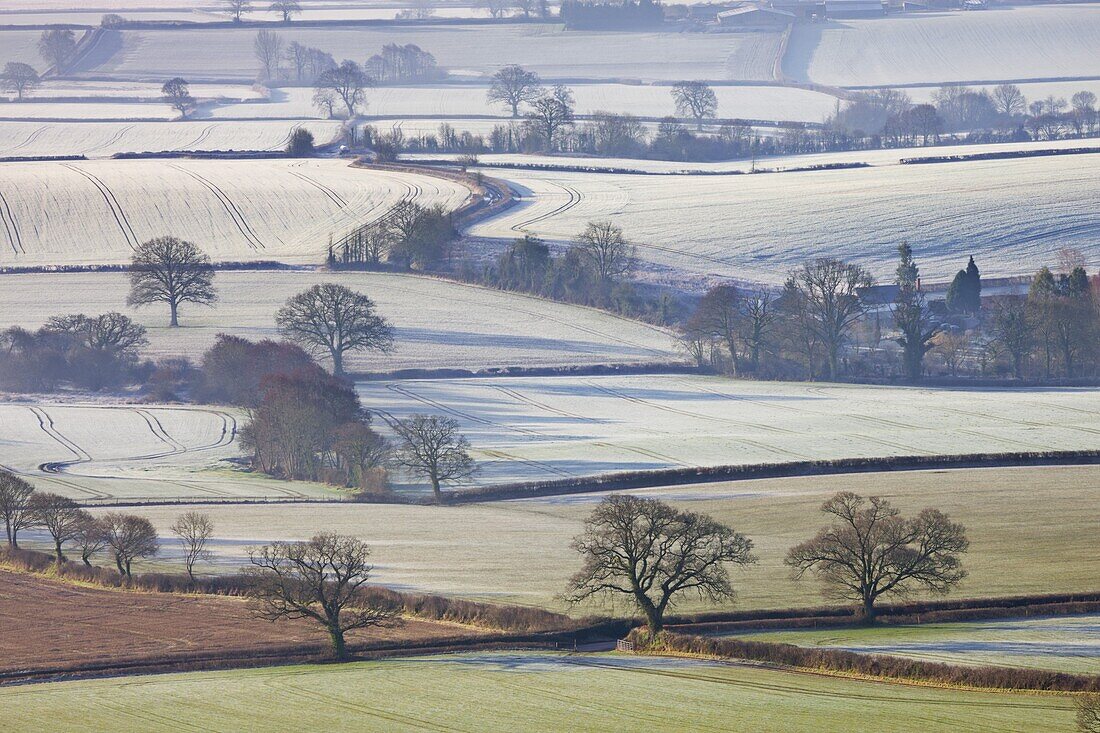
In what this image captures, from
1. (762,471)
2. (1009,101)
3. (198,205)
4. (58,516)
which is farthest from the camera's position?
(1009,101)

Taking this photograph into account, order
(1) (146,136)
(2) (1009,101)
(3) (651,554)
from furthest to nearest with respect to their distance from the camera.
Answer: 1. (2) (1009,101)
2. (1) (146,136)
3. (3) (651,554)

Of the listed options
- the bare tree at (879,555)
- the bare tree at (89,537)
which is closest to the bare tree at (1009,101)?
the bare tree at (879,555)

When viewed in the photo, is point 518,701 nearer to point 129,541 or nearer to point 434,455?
point 129,541

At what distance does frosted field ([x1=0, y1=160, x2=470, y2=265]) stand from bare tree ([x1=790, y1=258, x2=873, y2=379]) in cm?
4293

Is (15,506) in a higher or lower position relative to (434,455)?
lower

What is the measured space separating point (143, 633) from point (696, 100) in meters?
151

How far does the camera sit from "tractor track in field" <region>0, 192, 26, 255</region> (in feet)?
402

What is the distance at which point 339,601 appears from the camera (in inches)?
1692

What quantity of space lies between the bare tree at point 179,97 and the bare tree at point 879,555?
16367 centimetres

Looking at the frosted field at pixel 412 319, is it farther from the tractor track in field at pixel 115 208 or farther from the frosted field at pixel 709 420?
the tractor track in field at pixel 115 208

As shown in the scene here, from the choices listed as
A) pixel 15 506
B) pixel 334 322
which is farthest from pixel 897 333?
pixel 15 506

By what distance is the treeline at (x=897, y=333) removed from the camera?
88812 mm

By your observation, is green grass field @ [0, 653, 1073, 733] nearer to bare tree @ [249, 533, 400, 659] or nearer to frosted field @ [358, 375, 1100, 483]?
bare tree @ [249, 533, 400, 659]

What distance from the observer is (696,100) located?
18438 centimetres
